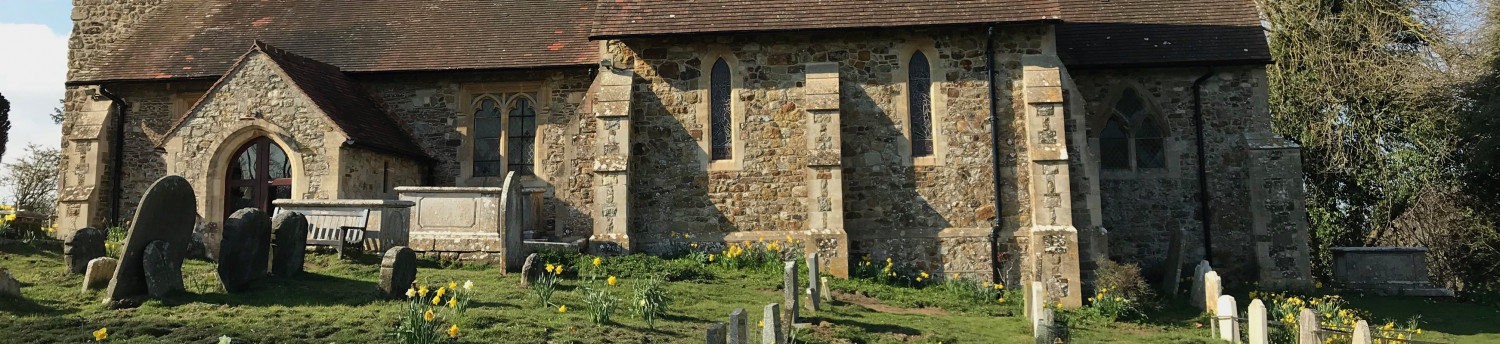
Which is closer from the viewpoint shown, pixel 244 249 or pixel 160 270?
pixel 160 270

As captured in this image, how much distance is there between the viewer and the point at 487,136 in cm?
2006

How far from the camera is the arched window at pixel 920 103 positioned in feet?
56.3

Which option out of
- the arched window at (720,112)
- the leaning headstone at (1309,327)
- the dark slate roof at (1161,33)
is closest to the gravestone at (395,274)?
the arched window at (720,112)

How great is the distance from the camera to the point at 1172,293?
17.0 meters

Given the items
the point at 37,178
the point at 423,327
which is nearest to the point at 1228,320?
the point at 423,327

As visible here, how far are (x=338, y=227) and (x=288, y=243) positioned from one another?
7.64 feet

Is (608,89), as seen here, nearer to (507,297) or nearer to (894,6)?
(894,6)

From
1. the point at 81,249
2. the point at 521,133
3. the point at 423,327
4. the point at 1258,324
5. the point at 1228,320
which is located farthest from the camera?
the point at 521,133

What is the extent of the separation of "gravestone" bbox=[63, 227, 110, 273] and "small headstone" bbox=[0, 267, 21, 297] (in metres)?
1.95

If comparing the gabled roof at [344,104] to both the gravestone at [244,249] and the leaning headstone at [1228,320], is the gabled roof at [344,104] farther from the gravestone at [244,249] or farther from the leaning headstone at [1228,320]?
the leaning headstone at [1228,320]

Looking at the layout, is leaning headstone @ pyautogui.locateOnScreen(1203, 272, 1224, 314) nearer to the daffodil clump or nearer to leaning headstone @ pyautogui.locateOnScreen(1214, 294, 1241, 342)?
leaning headstone @ pyautogui.locateOnScreen(1214, 294, 1241, 342)

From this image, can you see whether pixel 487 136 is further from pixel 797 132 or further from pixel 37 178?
pixel 37 178

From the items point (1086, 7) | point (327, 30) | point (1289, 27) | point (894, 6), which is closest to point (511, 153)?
point (327, 30)

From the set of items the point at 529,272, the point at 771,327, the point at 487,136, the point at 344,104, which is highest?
the point at 344,104
